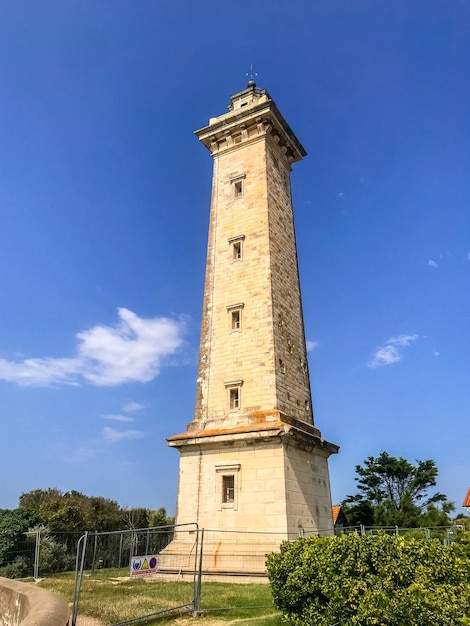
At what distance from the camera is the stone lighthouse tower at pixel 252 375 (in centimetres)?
1473

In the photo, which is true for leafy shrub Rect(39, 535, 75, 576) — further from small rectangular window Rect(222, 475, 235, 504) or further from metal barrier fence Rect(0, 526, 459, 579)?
small rectangular window Rect(222, 475, 235, 504)

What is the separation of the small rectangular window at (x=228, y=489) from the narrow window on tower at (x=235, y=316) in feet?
18.6

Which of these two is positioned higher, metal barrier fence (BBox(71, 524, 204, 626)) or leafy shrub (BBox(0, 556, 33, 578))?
metal barrier fence (BBox(71, 524, 204, 626))

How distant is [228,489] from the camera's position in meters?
15.7

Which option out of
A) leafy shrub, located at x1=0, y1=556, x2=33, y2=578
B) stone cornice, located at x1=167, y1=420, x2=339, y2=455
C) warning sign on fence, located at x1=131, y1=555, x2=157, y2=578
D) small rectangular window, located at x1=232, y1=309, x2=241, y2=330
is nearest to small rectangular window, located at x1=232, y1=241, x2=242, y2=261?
small rectangular window, located at x1=232, y1=309, x2=241, y2=330

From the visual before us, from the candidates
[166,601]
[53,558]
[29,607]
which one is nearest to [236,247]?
[166,601]

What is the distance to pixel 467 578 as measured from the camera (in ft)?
18.6

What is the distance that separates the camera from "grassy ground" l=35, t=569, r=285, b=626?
26.9 ft

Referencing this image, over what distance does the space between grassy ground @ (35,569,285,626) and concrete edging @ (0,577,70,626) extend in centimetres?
130

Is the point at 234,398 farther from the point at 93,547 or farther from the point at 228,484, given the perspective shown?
the point at 93,547

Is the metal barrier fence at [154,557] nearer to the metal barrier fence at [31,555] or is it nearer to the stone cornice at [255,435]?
the stone cornice at [255,435]

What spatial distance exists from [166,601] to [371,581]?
475cm

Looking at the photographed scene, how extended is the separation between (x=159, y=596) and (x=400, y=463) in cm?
3176

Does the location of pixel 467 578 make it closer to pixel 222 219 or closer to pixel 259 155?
pixel 222 219
